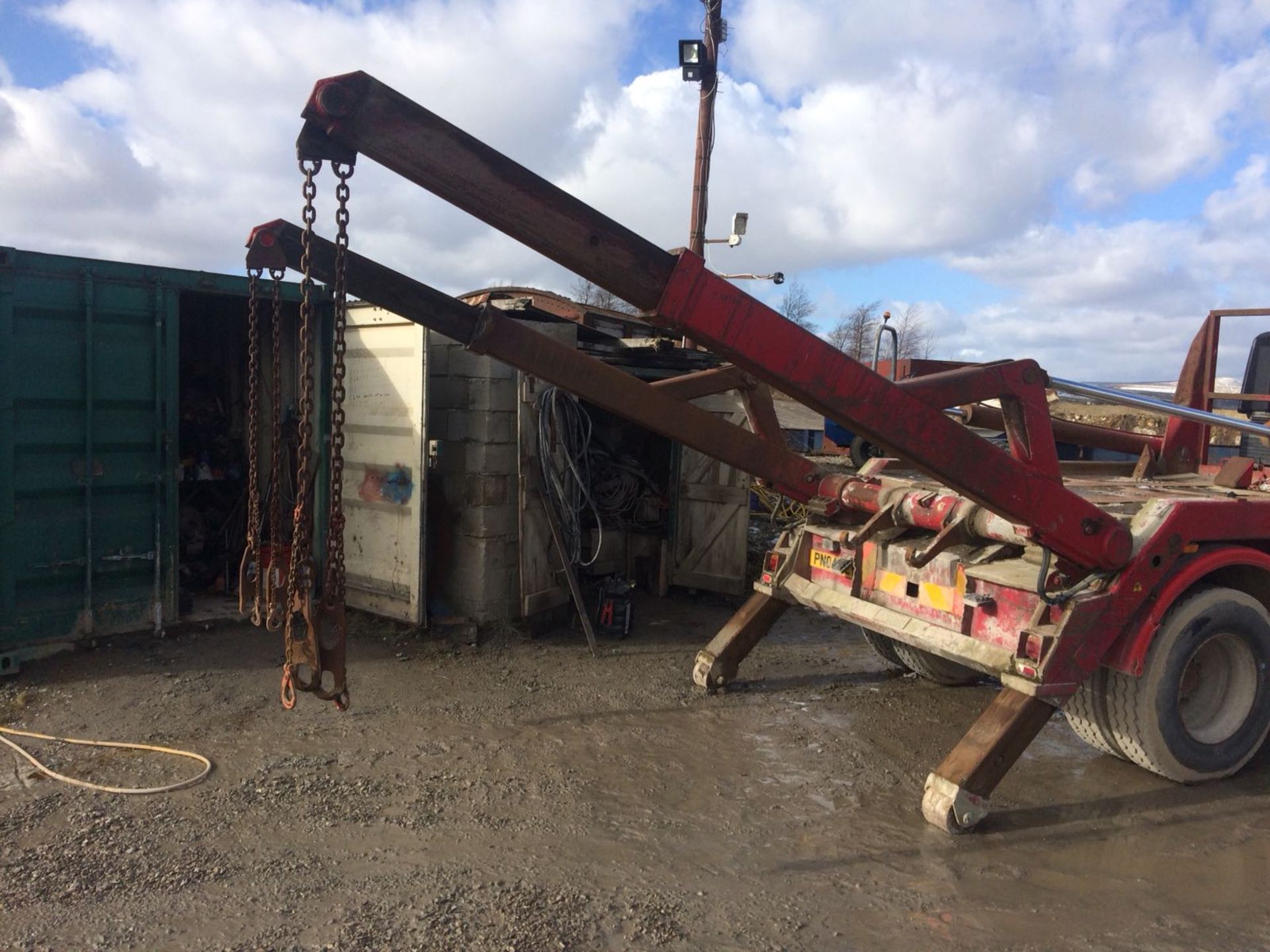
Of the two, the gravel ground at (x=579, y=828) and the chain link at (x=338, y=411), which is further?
the gravel ground at (x=579, y=828)

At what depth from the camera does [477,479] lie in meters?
6.87

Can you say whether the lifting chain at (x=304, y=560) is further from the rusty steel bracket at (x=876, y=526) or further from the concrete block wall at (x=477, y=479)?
the concrete block wall at (x=477, y=479)

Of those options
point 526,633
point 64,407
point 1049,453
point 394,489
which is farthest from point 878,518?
point 64,407

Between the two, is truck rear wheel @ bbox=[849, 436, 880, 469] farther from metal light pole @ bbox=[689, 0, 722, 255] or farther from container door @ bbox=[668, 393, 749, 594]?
metal light pole @ bbox=[689, 0, 722, 255]

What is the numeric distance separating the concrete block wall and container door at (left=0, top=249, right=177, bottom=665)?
1999 millimetres

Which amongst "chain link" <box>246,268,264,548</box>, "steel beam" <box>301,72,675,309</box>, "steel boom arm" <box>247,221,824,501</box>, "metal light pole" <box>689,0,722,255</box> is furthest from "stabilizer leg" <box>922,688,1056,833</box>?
"metal light pole" <box>689,0,722,255</box>

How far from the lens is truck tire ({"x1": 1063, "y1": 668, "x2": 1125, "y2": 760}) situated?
4.65 metres

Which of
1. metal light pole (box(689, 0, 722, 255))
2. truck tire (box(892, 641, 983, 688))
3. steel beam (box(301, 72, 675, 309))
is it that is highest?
metal light pole (box(689, 0, 722, 255))

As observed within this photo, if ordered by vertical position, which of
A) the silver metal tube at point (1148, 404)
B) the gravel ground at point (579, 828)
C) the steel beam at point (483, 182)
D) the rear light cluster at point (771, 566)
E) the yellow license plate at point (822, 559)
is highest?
the steel beam at point (483, 182)

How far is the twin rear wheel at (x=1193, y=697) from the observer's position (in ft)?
14.6

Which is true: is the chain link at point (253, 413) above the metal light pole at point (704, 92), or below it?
below

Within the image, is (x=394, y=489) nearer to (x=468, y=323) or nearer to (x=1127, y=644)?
(x=468, y=323)

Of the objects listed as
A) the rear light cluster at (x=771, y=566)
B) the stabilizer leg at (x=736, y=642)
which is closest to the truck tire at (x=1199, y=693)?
the rear light cluster at (x=771, y=566)

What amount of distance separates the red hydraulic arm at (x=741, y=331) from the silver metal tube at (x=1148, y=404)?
0.90 m
